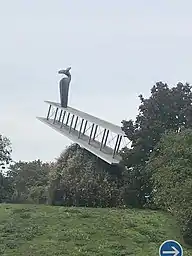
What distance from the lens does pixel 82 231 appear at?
17.7 metres

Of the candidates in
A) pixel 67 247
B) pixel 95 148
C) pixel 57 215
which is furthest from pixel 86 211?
pixel 95 148

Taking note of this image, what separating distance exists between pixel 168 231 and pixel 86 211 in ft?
12.0

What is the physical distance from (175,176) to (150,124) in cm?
651

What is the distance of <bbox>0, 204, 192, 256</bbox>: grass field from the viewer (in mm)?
15812

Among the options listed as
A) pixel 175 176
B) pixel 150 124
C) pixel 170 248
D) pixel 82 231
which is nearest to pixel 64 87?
pixel 150 124

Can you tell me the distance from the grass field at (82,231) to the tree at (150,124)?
3.85 meters

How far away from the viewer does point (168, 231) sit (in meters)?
18.4

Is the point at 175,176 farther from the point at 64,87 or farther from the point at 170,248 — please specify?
the point at 64,87

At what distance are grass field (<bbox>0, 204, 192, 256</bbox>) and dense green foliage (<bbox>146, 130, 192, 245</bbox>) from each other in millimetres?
741

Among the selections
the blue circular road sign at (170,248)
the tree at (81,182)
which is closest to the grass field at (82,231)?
the tree at (81,182)

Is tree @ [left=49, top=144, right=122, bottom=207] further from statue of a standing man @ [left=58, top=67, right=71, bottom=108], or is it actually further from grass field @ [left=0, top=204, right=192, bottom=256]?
grass field @ [left=0, top=204, right=192, bottom=256]

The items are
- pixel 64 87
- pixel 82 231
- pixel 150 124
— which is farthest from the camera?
pixel 64 87

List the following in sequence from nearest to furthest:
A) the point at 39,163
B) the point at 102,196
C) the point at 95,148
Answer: the point at 102,196, the point at 95,148, the point at 39,163

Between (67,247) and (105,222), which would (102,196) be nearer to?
(105,222)
